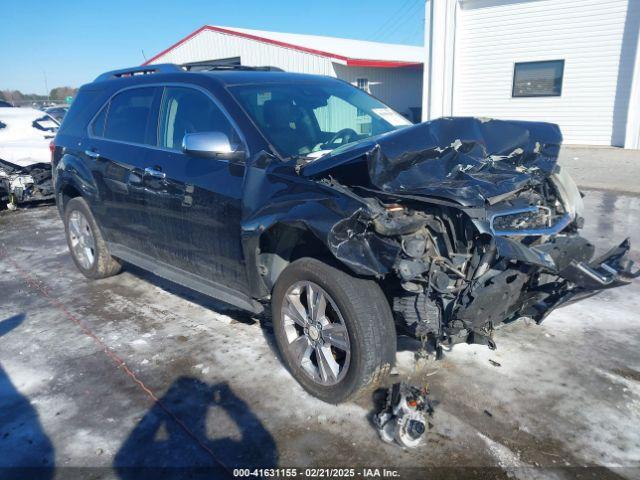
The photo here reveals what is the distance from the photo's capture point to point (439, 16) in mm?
15383

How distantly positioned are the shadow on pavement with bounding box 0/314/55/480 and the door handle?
182cm

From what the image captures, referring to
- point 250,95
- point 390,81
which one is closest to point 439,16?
point 390,81

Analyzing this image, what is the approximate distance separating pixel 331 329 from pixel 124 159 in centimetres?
261

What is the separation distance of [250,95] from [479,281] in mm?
2150

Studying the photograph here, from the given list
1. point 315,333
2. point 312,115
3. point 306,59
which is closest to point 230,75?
point 312,115

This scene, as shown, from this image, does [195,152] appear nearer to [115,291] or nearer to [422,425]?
[422,425]

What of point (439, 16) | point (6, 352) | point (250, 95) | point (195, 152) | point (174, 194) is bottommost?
point (6, 352)

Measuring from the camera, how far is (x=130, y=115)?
469 centimetres

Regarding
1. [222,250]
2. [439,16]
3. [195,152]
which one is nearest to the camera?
[195,152]

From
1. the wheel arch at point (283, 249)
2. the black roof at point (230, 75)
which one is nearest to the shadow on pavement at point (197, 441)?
the wheel arch at point (283, 249)

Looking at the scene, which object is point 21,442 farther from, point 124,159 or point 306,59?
point 306,59

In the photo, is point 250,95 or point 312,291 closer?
point 312,291

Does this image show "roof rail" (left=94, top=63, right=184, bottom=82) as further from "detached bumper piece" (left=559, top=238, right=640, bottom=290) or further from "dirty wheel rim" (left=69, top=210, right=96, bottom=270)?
"detached bumper piece" (left=559, top=238, right=640, bottom=290)

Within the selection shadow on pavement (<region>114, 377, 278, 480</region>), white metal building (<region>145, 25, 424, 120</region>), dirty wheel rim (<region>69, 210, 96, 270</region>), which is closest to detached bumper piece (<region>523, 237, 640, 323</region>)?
shadow on pavement (<region>114, 377, 278, 480</region>)
